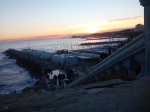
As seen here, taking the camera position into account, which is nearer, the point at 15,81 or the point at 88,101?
the point at 88,101

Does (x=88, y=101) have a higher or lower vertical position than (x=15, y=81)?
higher

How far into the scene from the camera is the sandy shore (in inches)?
125

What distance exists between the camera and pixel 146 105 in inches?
124

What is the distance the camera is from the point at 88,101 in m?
3.50

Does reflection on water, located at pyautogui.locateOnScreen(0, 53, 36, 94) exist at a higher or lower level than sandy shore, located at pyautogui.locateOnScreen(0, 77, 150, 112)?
lower

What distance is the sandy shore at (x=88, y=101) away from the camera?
125 inches

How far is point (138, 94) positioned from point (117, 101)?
0.48m

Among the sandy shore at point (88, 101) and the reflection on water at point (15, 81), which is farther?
the reflection on water at point (15, 81)

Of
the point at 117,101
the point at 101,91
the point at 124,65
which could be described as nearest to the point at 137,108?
the point at 117,101

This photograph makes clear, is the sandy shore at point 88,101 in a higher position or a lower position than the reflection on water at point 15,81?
→ higher

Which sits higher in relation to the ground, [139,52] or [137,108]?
[139,52]

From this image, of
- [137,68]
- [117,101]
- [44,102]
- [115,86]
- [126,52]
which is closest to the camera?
[117,101]

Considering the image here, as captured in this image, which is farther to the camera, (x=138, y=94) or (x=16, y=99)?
(x=16, y=99)

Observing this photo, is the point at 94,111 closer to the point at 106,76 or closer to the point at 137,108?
the point at 137,108
